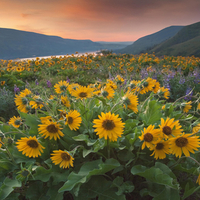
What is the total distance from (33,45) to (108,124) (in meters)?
172

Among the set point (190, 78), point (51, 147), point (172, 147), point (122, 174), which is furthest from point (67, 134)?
point (190, 78)

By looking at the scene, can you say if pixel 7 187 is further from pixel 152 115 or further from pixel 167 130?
pixel 152 115

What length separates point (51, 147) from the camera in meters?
1.42

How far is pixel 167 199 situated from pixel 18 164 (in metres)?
1.22

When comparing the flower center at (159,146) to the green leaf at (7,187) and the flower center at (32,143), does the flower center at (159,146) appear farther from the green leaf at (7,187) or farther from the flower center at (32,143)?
the green leaf at (7,187)

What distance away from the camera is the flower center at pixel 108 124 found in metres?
1.05

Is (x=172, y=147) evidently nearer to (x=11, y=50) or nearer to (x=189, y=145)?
(x=189, y=145)

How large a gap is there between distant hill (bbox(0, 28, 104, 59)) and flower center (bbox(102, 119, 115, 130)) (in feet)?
414

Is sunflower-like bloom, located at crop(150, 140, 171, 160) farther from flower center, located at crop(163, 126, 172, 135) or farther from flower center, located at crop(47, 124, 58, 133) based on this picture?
flower center, located at crop(47, 124, 58, 133)

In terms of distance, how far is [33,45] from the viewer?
498ft

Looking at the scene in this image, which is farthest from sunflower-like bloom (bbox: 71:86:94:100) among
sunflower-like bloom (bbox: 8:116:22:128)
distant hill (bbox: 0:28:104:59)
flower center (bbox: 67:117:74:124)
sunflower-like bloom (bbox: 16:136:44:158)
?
distant hill (bbox: 0:28:104:59)


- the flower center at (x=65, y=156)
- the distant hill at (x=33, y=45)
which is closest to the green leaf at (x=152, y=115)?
the flower center at (x=65, y=156)

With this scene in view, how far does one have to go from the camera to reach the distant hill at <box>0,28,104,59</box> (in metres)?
125

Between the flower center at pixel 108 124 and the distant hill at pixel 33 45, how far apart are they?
126 m
